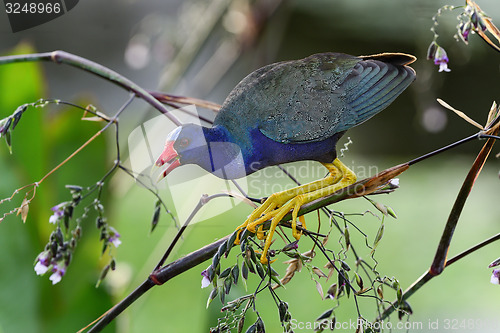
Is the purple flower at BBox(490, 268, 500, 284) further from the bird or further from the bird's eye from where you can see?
the bird's eye

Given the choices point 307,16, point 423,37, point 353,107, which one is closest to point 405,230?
point 423,37

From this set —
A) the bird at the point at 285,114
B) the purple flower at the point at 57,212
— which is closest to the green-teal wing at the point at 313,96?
the bird at the point at 285,114

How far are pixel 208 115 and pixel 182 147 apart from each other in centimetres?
119

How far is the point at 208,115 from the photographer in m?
1.79

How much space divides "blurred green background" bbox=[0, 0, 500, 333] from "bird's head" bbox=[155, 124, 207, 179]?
0.25 meters

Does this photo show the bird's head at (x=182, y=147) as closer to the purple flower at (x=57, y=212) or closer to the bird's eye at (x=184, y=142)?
the bird's eye at (x=184, y=142)

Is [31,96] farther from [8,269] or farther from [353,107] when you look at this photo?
[353,107]

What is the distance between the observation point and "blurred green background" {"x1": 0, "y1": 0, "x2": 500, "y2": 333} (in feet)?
2.97

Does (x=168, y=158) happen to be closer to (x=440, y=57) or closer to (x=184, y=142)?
(x=184, y=142)

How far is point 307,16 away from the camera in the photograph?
8.62ft

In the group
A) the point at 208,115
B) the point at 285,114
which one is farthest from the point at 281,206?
the point at 208,115

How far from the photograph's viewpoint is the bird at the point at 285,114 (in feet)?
2.03

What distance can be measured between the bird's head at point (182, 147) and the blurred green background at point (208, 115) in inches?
10.0

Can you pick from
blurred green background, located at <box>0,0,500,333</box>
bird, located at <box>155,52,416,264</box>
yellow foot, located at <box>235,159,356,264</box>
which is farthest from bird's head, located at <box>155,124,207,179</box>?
blurred green background, located at <box>0,0,500,333</box>
